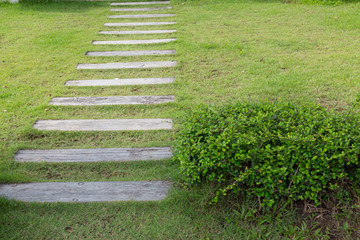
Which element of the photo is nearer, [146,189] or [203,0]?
[146,189]

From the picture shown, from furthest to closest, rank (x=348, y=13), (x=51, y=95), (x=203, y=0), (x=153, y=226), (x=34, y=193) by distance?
(x=203, y=0) → (x=348, y=13) → (x=51, y=95) → (x=34, y=193) → (x=153, y=226)

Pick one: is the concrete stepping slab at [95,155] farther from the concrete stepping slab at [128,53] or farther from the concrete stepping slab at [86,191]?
the concrete stepping slab at [128,53]

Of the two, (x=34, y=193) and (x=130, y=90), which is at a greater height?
(x=130, y=90)

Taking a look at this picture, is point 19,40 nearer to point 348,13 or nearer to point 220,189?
point 220,189

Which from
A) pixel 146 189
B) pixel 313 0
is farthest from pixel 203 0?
pixel 146 189

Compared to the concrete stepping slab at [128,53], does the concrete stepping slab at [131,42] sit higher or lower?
higher

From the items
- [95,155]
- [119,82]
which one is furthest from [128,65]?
[95,155]

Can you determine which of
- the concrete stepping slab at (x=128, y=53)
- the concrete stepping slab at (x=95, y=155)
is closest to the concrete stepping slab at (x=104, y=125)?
the concrete stepping slab at (x=95, y=155)

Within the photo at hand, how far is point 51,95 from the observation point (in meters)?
4.53

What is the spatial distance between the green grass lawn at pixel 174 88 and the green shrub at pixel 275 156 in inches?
7.9

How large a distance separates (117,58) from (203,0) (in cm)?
504

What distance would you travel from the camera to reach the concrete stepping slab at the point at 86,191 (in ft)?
8.99

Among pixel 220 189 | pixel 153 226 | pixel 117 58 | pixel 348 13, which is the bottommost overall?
pixel 153 226

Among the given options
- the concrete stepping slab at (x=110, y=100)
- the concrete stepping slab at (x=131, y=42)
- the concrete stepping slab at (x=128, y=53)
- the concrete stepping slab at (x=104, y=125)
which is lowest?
the concrete stepping slab at (x=104, y=125)
